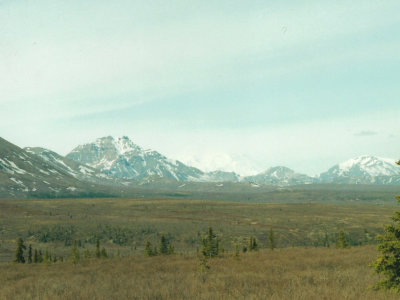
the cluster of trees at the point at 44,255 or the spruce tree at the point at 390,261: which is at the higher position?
the spruce tree at the point at 390,261

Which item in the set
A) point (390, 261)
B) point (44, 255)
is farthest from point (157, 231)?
point (390, 261)

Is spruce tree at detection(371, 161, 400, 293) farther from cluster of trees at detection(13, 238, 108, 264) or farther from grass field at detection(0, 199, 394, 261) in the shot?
grass field at detection(0, 199, 394, 261)

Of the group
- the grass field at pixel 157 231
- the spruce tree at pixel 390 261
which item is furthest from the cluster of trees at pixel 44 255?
the spruce tree at pixel 390 261

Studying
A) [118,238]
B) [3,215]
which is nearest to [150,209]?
[3,215]

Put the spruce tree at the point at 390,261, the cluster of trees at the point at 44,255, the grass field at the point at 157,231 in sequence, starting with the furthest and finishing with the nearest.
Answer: the grass field at the point at 157,231
the cluster of trees at the point at 44,255
the spruce tree at the point at 390,261

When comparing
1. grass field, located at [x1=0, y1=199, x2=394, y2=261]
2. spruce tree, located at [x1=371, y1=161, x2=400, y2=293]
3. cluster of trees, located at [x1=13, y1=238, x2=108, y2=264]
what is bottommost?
grass field, located at [x1=0, y1=199, x2=394, y2=261]

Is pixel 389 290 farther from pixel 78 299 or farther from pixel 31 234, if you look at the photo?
pixel 31 234

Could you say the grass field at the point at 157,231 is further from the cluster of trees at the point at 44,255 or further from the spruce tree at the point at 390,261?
the spruce tree at the point at 390,261

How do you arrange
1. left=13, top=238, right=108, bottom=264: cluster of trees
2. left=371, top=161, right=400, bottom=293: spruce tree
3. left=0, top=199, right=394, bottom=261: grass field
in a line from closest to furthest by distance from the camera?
left=371, top=161, right=400, bottom=293: spruce tree → left=13, top=238, right=108, bottom=264: cluster of trees → left=0, top=199, right=394, bottom=261: grass field

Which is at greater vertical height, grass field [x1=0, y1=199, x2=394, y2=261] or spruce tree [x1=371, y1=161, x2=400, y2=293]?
spruce tree [x1=371, y1=161, x2=400, y2=293]

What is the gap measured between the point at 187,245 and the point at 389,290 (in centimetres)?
8999

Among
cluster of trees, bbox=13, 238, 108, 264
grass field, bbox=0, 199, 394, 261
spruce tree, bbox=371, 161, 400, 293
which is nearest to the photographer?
spruce tree, bbox=371, 161, 400, 293

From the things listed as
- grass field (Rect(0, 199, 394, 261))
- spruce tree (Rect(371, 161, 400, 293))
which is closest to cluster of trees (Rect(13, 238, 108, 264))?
grass field (Rect(0, 199, 394, 261))

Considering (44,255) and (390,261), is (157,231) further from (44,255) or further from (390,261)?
(390,261)
